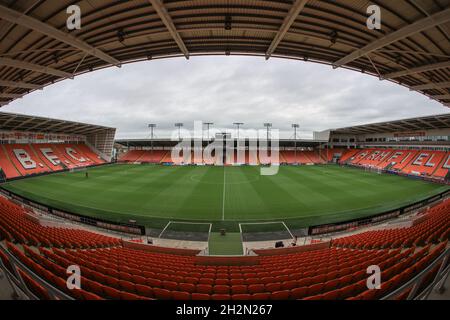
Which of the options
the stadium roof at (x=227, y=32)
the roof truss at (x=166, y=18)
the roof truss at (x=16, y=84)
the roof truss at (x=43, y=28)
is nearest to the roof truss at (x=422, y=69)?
the stadium roof at (x=227, y=32)

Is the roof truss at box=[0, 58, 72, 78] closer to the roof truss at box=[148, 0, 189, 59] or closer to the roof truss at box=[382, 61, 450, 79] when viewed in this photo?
the roof truss at box=[148, 0, 189, 59]

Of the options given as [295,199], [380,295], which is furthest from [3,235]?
[295,199]

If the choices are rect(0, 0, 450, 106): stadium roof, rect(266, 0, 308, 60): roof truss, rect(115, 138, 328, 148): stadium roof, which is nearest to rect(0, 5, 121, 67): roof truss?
rect(0, 0, 450, 106): stadium roof

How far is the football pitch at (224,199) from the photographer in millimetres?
15452

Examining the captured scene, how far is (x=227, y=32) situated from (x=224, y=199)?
15643mm

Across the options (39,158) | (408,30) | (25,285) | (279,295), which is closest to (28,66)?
(25,285)

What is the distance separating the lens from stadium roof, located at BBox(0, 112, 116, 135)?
2776 centimetres

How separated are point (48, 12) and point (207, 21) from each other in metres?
5.75

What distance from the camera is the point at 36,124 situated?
32531 millimetres

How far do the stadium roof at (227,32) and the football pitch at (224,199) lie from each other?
11.1 m

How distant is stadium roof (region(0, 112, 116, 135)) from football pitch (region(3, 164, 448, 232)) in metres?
9.78

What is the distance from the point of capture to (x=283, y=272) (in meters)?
5.78

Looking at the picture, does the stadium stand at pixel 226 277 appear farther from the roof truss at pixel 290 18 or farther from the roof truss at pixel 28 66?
the roof truss at pixel 290 18
